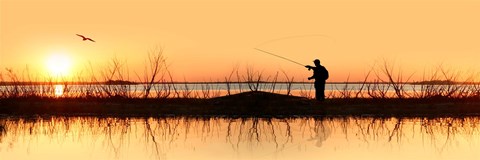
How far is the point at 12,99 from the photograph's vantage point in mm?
19922

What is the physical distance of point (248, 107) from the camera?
60.8 ft

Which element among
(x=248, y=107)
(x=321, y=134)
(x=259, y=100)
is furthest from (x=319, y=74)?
(x=321, y=134)

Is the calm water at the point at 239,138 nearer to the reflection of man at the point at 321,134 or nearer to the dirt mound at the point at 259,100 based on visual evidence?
the reflection of man at the point at 321,134

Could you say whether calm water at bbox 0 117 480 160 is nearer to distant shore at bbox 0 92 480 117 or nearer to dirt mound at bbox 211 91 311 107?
distant shore at bbox 0 92 480 117

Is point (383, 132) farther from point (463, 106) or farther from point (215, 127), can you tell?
point (463, 106)

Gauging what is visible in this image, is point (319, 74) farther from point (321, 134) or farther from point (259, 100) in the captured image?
point (321, 134)

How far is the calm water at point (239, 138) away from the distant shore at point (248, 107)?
3.93 ft

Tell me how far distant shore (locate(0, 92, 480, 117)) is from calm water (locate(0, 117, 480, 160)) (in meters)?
1.20

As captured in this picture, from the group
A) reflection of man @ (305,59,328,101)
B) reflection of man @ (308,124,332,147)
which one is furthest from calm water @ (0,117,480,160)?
reflection of man @ (305,59,328,101)

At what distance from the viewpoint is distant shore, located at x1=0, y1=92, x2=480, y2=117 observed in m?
18.4

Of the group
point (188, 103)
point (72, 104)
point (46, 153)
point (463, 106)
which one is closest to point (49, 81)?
point (72, 104)

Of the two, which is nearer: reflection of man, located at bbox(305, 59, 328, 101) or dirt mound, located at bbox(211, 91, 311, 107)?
reflection of man, located at bbox(305, 59, 328, 101)

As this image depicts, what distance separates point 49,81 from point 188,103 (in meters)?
3.95

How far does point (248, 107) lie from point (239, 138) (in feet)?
19.2
